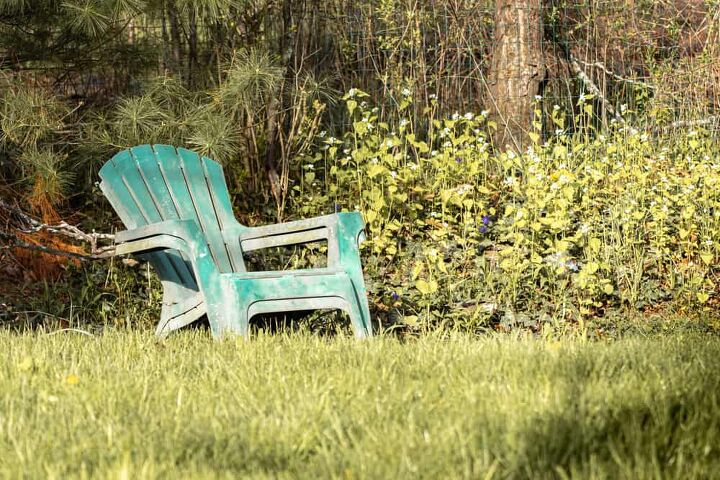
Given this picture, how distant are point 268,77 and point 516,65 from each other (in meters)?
2.15

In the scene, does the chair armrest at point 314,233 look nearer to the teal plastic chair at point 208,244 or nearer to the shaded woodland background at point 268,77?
the teal plastic chair at point 208,244

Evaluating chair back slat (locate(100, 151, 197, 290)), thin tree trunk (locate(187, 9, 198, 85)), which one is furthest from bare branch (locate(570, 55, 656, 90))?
chair back slat (locate(100, 151, 197, 290))

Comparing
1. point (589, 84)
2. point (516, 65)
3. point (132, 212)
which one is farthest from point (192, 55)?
point (589, 84)

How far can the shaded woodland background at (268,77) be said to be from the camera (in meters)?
4.70

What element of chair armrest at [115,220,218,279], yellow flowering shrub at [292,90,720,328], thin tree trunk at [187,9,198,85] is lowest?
→ yellow flowering shrub at [292,90,720,328]

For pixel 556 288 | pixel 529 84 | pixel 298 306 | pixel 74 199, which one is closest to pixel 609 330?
pixel 556 288

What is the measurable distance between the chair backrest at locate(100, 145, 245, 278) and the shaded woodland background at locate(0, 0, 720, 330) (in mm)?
513

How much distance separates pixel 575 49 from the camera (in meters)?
6.64

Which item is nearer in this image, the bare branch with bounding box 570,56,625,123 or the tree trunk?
the tree trunk

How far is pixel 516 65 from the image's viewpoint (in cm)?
628

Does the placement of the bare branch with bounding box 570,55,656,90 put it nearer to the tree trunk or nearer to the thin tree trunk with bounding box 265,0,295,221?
the tree trunk

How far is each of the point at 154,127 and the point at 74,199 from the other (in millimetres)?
1204

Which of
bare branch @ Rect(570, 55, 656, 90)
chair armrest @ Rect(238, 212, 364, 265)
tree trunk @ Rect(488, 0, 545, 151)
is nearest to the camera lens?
chair armrest @ Rect(238, 212, 364, 265)

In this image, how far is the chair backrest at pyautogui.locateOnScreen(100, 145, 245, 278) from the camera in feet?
12.8
